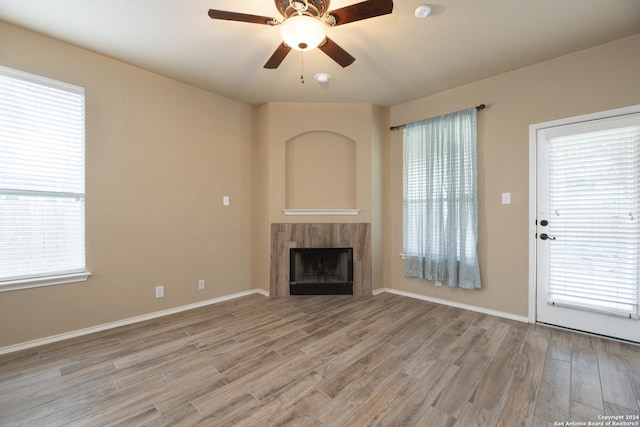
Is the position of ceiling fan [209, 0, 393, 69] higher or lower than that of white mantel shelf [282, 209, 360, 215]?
higher

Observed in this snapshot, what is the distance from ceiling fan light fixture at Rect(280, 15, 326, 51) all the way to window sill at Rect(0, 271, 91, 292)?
2.72 meters

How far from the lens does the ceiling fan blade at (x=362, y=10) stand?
1.68 metres

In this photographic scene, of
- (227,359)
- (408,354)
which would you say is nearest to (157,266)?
(227,359)

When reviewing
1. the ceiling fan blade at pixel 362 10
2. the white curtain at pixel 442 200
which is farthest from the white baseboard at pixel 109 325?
the ceiling fan blade at pixel 362 10

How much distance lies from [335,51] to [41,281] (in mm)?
3089

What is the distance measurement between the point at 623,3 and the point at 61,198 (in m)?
4.74

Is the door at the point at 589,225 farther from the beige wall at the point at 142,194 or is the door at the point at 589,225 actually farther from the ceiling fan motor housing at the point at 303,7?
the beige wall at the point at 142,194

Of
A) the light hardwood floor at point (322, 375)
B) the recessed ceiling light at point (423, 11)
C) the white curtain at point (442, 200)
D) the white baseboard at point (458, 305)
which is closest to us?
the light hardwood floor at point (322, 375)

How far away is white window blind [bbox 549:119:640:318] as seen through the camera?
2.40m

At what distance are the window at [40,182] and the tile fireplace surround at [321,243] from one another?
2.04m

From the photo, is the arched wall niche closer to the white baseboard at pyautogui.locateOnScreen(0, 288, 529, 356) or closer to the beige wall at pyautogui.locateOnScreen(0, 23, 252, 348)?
the beige wall at pyautogui.locateOnScreen(0, 23, 252, 348)

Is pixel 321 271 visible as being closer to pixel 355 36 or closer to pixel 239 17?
pixel 355 36

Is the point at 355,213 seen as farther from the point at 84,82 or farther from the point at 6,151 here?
the point at 6,151

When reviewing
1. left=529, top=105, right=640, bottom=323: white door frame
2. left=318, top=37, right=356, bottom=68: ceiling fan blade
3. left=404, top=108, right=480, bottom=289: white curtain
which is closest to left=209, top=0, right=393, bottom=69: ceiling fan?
left=318, top=37, right=356, bottom=68: ceiling fan blade
